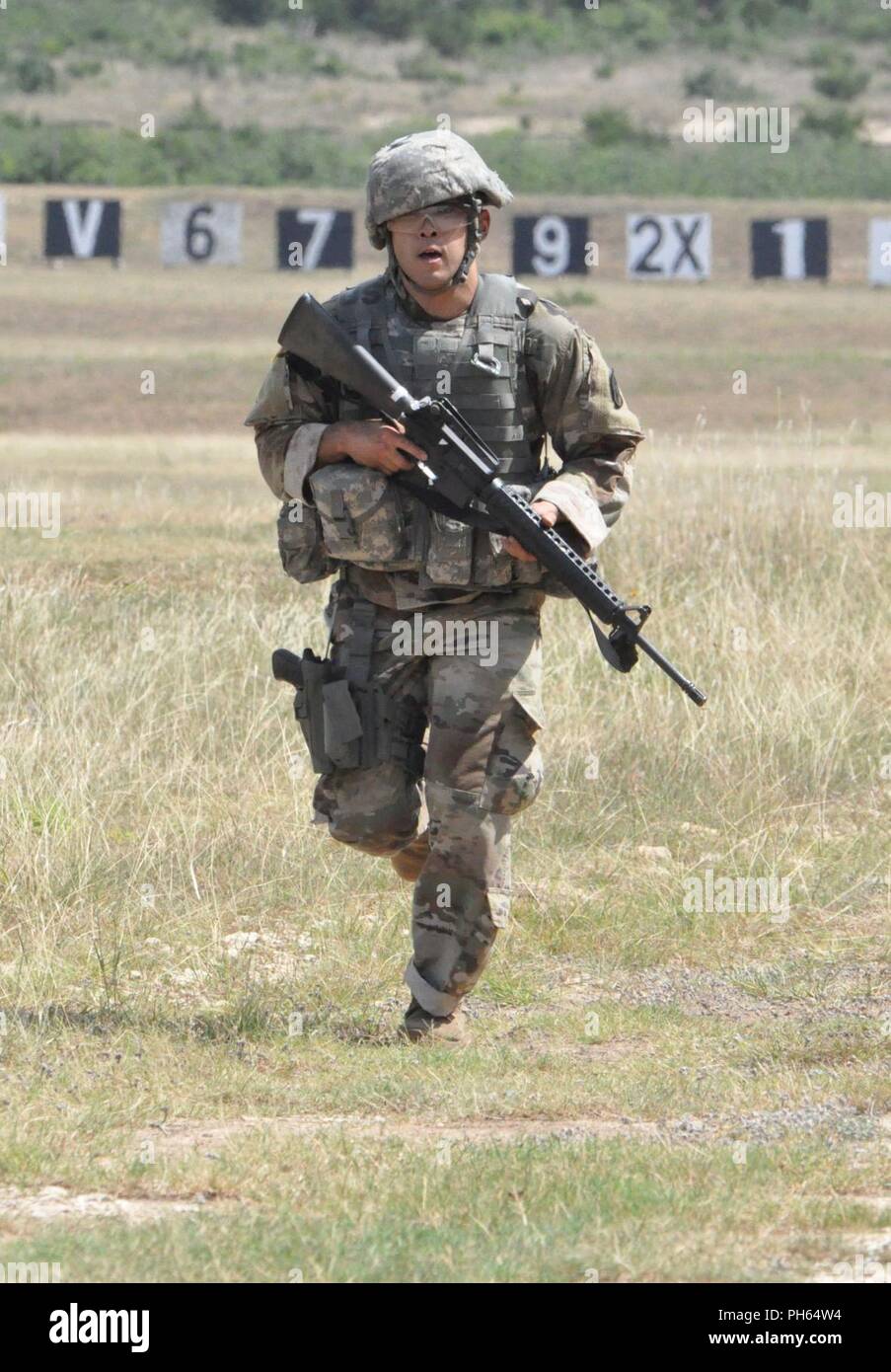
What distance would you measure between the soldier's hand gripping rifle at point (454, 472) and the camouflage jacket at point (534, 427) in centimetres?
9

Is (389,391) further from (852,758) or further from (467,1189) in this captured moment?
(852,758)

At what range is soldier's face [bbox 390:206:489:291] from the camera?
4.81m

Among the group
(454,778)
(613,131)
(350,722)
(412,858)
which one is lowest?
(412,858)

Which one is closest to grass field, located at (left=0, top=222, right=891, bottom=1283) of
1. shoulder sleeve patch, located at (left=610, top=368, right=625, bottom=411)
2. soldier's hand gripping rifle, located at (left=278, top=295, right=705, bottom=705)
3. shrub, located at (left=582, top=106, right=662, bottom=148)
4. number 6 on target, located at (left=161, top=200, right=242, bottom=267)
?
soldier's hand gripping rifle, located at (left=278, top=295, right=705, bottom=705)

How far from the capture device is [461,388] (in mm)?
4926

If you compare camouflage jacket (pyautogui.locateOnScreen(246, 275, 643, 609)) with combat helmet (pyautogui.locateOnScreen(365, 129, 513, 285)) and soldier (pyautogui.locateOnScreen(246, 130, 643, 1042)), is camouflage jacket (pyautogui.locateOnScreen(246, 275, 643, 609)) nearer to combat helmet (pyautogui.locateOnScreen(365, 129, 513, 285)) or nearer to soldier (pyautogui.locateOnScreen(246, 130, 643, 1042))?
soldier (pyautogui.locateOnScreen(246, 130, 643, 1042))

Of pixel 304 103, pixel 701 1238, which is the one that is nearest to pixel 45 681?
pixel 701 1238

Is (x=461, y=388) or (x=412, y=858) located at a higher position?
(x=461, y=388)

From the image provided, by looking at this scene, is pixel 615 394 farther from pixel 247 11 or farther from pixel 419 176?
pixel 247 11

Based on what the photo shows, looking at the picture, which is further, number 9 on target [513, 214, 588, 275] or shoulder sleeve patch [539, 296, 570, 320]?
number 9 on target [513, 214, 588, 275]

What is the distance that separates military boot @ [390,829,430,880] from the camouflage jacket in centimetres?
61

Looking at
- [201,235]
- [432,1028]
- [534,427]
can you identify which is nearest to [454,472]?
[534,427]

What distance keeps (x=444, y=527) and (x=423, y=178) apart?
746mm
